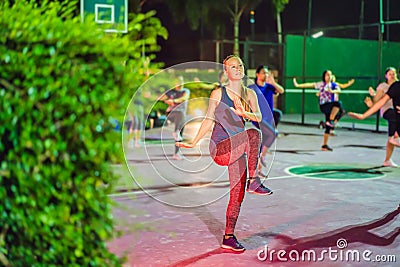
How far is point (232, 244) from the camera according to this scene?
5.70 meters

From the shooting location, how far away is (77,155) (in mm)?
2779

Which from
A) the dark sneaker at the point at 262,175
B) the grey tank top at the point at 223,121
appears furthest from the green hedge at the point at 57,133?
the dark sneaker at the point at 262,175

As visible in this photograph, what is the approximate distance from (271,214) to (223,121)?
2.02 meters

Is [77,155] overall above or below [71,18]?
below

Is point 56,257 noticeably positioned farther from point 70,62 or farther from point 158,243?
point 158,243

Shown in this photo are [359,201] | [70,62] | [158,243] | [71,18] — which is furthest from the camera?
[359,201]

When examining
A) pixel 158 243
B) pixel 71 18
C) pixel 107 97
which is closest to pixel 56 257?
pixel 107 97

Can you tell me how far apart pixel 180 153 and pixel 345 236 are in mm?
6650

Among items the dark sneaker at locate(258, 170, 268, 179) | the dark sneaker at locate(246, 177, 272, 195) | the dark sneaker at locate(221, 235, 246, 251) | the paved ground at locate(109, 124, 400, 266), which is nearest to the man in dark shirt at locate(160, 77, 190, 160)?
the paved ground at locate(109, 124, 400, 266)

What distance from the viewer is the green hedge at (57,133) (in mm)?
2684

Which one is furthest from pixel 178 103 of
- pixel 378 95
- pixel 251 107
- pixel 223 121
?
pixel 223 121

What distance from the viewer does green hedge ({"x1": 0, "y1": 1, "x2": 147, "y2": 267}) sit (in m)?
2.68

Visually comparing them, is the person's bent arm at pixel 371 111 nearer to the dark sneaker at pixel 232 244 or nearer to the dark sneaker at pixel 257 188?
the dark sneaker at pixel 257 188

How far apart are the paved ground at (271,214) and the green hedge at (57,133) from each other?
0.23 metres
